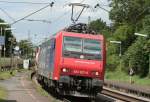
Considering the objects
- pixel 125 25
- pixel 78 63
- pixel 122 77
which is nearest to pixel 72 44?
pixel 78 63

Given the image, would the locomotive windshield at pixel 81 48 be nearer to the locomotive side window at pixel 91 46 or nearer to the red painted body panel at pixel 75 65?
the locomotive side window at pixel 91 46

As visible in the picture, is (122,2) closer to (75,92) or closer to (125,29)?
(125,29)

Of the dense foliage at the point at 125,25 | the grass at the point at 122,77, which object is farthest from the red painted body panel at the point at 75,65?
the dense foliage at the point at 125,25

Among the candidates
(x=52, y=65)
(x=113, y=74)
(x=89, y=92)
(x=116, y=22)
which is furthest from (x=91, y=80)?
(x=116, y=22)

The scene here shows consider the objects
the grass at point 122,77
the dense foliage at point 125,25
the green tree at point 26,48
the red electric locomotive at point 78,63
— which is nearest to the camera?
the red electric locomotive at point 78,63

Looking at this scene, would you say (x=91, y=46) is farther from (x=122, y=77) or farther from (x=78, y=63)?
(x=122, y=77)

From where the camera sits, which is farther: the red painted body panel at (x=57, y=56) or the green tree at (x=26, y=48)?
the green tree at (x=26, y=48)

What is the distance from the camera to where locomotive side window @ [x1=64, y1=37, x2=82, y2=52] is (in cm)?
2786

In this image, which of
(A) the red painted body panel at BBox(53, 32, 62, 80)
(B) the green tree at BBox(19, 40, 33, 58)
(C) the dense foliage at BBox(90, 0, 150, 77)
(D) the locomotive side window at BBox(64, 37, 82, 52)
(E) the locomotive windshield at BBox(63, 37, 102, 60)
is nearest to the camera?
(A) the red painted body panel at BBox(53, 32, 62, 80)

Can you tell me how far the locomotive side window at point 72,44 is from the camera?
1097 inches

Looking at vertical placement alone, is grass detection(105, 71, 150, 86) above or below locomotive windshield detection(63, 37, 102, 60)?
below

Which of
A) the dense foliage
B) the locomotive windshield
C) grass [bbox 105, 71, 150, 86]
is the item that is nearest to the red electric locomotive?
the locomotive windshield

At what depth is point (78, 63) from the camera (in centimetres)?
2748

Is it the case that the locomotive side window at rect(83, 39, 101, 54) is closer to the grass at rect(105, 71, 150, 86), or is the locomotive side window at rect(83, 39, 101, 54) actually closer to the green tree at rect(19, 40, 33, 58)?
the grass at rect(105, 71, 150, 86)
